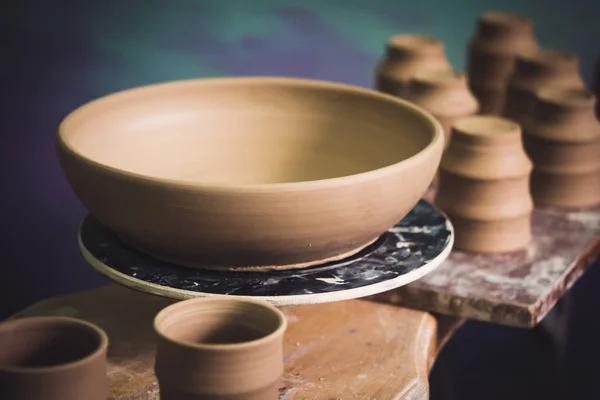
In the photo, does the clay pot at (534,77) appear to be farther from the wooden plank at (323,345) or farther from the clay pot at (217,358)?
the clay pot at (217,358)

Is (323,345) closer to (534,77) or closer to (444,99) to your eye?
(444,99)

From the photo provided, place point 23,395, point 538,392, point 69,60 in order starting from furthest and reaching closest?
point 538,392 → point 69,60 → point 23,395

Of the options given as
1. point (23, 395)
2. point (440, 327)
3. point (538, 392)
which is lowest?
point (538, 392)

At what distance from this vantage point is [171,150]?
1182mm

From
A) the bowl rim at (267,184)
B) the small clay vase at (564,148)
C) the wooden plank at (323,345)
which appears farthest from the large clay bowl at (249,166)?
the small clay vase at (564,148)

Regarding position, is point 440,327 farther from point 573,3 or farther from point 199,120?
point 573,3

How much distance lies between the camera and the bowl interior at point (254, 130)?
116 cm

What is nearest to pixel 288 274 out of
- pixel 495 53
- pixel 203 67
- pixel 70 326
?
pixel 70 326

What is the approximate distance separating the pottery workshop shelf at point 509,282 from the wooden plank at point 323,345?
0.09 feet

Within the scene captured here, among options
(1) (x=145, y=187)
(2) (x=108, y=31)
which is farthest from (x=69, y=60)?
(1) (x=145, y=187)

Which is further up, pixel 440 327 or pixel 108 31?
pixel 108 31

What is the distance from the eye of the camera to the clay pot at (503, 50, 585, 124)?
60.9 inches

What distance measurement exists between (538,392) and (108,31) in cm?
112

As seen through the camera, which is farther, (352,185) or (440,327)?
(440,327)
